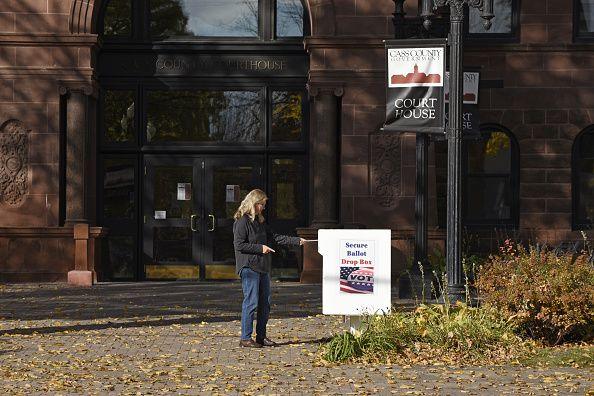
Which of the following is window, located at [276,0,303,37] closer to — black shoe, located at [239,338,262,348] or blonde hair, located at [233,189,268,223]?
blonde hair, located at [233,189,268,223]

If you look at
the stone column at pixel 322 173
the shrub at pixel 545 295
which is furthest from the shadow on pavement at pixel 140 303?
the shrub at pixel 545 295

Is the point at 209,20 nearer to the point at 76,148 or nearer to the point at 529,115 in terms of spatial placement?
the point at 76,148

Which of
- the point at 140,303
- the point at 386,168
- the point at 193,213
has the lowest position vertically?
the point at 140,303

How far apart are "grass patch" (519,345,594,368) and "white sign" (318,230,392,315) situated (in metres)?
1.83

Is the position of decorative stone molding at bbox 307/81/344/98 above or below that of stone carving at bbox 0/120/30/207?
above

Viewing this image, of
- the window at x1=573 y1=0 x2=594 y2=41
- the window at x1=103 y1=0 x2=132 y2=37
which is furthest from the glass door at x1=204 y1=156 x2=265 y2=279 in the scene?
the window at x1=573 y1=0 x2=594 y2=41

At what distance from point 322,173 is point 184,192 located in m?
2.78

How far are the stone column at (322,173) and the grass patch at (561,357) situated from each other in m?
10.8

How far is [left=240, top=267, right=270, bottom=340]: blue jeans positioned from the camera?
14398 millimetres

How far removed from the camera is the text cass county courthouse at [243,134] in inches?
954

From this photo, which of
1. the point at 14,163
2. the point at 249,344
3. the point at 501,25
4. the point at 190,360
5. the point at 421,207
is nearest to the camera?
the point at 190,360

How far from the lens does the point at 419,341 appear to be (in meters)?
13.5


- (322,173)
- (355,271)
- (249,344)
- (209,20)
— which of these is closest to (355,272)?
(355,271)

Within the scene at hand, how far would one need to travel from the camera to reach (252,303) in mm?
14469
